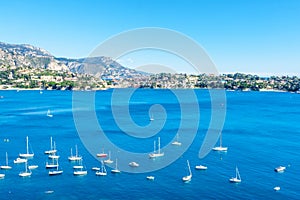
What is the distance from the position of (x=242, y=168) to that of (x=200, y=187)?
17.5ft

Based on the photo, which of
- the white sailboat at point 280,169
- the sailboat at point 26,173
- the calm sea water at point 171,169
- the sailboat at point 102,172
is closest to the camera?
the calm sea water at point 171,169

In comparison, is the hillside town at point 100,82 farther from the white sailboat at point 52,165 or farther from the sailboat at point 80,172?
the sailboat at point 80,172

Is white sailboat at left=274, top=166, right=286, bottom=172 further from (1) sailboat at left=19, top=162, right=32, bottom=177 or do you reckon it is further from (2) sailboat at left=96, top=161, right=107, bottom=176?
(1) sailboat at left=19, top=162, right=32, bottom=177

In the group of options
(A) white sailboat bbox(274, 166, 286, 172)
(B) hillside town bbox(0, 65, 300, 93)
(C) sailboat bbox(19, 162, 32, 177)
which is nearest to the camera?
(C) sailboat bbox(19, 162, 32, 177)

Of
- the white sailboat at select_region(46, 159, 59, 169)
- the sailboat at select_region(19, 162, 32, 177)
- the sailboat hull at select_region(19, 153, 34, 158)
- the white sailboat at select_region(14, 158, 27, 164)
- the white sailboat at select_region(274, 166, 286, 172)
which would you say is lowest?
the white sailboat at select_region(274, 166, 286, 172)

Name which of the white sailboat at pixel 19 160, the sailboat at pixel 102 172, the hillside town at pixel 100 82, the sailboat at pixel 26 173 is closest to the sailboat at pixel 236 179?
the sailboat at pixel 102 172

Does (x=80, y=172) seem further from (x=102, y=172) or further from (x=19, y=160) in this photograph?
(x=19, y=160)

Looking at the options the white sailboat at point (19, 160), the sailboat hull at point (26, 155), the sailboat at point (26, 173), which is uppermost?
the sailboat hull at point (26, 155)

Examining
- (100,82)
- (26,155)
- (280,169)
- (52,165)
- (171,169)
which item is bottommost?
(280,169)

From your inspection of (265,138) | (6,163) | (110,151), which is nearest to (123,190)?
(110,151)

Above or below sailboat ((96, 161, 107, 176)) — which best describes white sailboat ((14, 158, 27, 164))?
above

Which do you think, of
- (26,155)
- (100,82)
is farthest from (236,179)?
(100,82)

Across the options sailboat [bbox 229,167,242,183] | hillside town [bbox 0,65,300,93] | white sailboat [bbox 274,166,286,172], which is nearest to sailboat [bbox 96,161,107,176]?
sailboat [bbox 229,167,242,183]

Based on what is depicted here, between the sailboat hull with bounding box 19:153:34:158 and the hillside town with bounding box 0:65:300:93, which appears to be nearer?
the sailboat hull with bounding box 19:153:34:158
